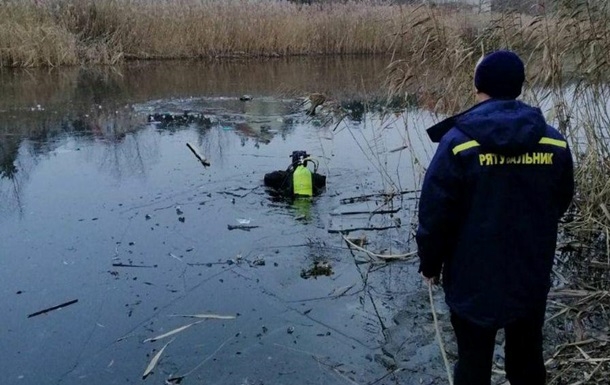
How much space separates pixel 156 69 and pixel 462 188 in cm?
1526

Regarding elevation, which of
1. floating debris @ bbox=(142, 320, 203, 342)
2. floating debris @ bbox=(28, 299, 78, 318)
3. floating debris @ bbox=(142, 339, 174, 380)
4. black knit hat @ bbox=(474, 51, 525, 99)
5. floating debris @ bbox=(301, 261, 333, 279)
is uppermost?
black knit hat @ bbox=(474, 51, 525, 99)

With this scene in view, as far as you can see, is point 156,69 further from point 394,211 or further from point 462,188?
point 462,188

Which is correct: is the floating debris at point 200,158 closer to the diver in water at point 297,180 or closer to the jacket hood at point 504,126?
the diver in water at point 297,180

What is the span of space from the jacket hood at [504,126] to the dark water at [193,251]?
152 centimetres

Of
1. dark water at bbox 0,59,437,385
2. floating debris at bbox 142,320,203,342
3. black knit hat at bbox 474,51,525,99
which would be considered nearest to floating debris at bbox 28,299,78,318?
dark water at bbox 0,59,437,385

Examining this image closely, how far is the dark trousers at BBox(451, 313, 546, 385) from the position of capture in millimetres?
2398

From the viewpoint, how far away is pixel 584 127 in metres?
5.09

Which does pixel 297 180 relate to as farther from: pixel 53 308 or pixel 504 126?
pixel 504 126

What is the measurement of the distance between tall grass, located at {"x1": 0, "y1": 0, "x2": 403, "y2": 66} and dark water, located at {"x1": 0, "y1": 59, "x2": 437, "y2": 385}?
6832 mm

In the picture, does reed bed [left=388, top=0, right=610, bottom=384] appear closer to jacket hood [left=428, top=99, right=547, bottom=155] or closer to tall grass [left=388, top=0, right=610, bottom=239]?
tall grass [left=388, top=0, right=610, bottom=239]

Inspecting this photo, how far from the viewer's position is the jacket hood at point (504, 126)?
2141mm

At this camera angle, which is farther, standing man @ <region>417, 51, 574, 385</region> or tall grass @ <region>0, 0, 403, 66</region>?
tall grass @ <region>0, 0, 403, 66</region>

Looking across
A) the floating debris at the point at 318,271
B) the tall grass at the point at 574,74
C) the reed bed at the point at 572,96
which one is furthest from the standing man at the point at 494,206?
the tall grass at the point at 574,74

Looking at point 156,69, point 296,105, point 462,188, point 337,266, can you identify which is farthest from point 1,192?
point 156,69
